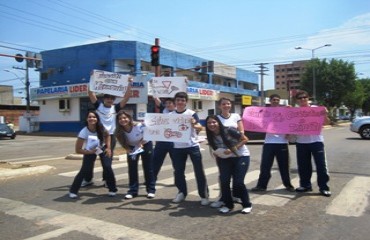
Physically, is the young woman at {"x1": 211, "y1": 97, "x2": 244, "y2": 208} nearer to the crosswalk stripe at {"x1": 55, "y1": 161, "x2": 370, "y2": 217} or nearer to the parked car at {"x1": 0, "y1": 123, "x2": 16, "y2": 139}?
the crosswalk stripe at {"x1": 55, "y1": 161, "x2": 370, "y2": 217}

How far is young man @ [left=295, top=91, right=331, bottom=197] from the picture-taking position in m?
7.49

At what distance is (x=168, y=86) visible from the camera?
863cm

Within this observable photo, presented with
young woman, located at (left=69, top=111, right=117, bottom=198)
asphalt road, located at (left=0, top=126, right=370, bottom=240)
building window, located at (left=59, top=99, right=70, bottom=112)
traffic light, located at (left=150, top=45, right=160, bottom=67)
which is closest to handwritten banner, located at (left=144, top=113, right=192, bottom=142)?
young woman, located at (left=69, top=111, right=117, bottom=198)

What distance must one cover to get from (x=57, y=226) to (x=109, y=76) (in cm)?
406

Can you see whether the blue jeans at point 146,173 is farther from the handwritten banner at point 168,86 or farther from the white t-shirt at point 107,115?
the handwritten banner at point 168,86

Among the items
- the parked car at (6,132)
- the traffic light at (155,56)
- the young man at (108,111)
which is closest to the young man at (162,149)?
the young man at (108,111)

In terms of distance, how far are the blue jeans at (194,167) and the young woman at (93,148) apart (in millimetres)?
1306

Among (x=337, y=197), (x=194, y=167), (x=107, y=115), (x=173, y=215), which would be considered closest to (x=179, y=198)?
(x=194, y=167)

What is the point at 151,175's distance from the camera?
7641 millimetres

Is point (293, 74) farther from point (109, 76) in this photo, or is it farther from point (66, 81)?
point (109, 76)

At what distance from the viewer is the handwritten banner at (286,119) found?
302 inches

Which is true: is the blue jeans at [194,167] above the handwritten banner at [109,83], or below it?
below

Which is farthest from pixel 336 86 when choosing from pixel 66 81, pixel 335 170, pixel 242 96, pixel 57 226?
pixel 57 226

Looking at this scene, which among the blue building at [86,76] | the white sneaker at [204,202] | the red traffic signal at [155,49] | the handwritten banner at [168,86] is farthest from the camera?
the blue building at [86,76]
